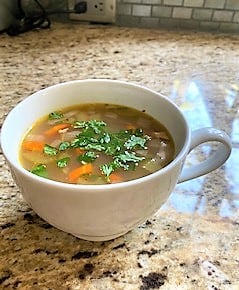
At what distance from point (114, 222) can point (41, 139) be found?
0.13 meters

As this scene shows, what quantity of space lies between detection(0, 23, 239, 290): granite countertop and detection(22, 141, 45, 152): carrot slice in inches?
3.5

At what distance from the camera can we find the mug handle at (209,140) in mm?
436

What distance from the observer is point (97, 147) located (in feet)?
1.51

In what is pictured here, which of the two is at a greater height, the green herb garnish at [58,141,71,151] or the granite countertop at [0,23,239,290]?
the green herb garnish at [58,141,71,151]

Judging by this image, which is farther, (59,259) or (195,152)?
(195,152)

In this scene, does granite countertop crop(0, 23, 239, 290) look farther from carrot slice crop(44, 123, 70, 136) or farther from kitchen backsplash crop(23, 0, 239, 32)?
kitchen backsplash crop(23, 0, 239, 32)

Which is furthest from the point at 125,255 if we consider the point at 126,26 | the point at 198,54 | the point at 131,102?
the point at 126,26

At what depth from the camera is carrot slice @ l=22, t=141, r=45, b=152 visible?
46cm

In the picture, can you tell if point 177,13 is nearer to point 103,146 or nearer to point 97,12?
point 97,12

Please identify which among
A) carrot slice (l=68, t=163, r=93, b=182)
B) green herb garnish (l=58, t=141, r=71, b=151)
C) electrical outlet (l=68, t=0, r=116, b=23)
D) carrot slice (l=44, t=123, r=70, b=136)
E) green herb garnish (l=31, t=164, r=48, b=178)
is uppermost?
green herb garnish (l=31, t=164, r=48, b=178)

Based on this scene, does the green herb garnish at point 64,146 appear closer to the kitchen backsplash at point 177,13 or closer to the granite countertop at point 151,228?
the granite countertop at point 151,228

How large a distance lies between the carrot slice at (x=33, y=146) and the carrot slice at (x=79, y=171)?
5 centimetres

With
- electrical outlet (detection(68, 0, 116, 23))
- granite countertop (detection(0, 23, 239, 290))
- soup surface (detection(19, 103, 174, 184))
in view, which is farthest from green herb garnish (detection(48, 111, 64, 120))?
electrical outlet (detection(68, 0, 116, 23))

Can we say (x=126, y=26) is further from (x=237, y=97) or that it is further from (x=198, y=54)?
(x=237, y=97)
